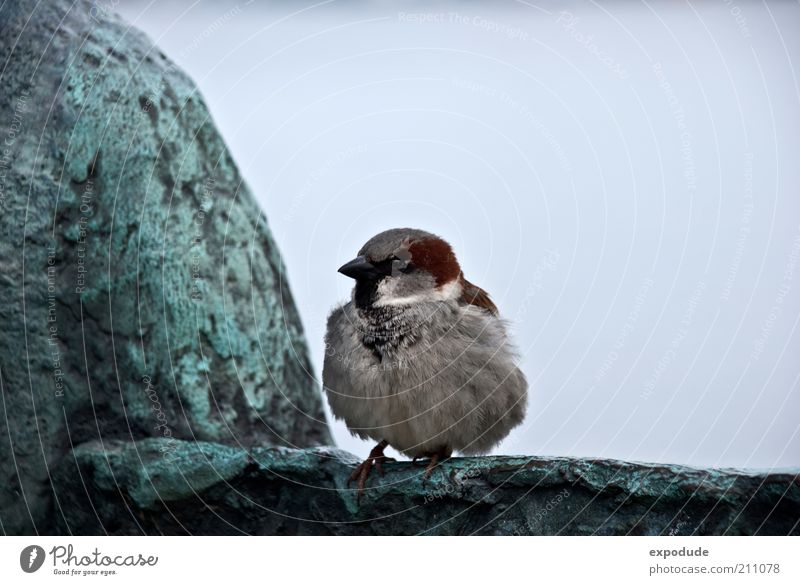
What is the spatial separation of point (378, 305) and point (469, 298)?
0.32 m

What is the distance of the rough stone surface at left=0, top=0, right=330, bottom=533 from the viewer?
118 inches

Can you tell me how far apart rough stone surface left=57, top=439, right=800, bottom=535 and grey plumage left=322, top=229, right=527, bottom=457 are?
131 millimetres

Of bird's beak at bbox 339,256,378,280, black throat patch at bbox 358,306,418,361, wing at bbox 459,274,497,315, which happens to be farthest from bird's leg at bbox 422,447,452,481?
bird's beak at bbox 339,256,378,280

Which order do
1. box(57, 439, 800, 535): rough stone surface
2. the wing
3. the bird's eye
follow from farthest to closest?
the wing
the bird's eye
box(57, 439, 800, 535): rough stone surface

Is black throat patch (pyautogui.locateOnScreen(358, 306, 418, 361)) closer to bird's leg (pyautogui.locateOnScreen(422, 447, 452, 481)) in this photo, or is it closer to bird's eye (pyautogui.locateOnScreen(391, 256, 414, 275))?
bird's eye (pyautogui.locateOnScreen(391, 256, 414, 275))

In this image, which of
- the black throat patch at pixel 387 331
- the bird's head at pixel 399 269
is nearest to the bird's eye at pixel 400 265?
the bird's head at pixel 399 269

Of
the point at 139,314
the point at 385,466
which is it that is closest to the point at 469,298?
the point at 385,466

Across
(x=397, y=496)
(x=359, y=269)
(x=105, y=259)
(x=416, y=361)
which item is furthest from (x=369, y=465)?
(x=105, y=259)

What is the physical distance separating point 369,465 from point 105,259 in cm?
103

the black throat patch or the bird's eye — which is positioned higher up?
the bird's eye

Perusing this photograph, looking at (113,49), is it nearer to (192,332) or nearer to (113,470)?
(192,332)

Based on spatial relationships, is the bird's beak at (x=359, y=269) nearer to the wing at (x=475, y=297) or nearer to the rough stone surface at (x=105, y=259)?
the wing at (x=475, y=297)

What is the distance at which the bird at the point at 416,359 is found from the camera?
2887mm

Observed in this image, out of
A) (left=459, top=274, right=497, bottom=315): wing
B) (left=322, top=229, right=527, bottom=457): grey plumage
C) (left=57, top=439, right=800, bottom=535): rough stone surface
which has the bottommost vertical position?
(left=57, top=439, right=800, bottom=535): rough stone surface
